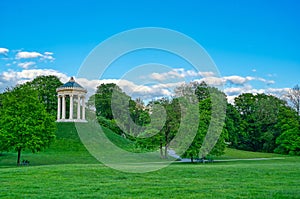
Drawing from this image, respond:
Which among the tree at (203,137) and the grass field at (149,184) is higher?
the tree at (203,137)

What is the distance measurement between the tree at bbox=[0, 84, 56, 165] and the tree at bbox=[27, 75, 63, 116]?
131ft

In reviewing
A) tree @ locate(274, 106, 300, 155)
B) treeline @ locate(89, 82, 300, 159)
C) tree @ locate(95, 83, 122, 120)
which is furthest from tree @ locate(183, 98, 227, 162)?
tree @ locate(95, 83, 122, 120)

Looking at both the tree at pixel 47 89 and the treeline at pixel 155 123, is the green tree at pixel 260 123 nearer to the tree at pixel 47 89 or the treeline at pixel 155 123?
the treeline at pixel 155 123

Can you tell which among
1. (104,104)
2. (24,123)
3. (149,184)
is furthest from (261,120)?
(149,184)

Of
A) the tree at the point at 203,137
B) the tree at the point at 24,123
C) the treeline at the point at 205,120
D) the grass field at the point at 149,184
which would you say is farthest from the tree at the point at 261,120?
the grass field at the point at 149,184

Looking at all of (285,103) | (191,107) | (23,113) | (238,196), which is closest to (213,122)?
(191,107)

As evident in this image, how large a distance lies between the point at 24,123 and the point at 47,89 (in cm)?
4535

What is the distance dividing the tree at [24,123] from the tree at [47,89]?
131 ft

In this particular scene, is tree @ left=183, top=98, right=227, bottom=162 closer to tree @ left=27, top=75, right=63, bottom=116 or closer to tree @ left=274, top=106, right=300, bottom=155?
tree @ left=274, top=106, right=300, bottom=155

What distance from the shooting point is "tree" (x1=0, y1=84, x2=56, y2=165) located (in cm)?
3603

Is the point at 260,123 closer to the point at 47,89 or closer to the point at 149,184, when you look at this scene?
the point at 47,89

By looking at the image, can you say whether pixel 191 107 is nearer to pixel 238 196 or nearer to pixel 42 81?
pixel 238 196

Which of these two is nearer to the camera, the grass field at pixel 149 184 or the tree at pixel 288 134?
the grass field at pixel 149 184

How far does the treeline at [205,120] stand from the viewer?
39.7m
